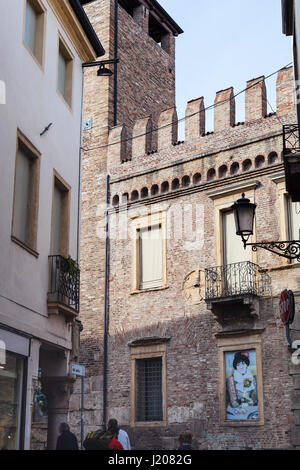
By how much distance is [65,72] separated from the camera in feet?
45.5

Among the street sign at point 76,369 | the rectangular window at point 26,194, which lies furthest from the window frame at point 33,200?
the street sign at point 76,369

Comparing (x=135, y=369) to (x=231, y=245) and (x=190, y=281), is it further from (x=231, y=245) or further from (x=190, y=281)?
(x=231, y=245)

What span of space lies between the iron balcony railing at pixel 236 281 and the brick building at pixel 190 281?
30mm

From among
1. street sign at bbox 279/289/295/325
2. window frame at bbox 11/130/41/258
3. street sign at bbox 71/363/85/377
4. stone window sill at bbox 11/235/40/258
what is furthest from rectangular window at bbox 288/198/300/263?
stone window sill at bbox 11/235/40/258

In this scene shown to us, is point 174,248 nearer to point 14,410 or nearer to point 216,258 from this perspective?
point 216,258

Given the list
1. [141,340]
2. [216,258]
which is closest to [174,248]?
[216,258]

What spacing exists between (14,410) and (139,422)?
9433 mm

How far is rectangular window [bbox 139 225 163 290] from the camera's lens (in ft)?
67.7

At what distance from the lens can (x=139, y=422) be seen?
1934 centimetres

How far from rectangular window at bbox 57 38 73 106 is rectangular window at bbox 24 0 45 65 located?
1076 mm

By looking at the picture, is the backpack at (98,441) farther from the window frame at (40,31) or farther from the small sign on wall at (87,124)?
the small sign on wall at (87,124)

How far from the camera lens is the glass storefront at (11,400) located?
10.1 m

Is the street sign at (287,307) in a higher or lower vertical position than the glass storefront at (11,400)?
higher
